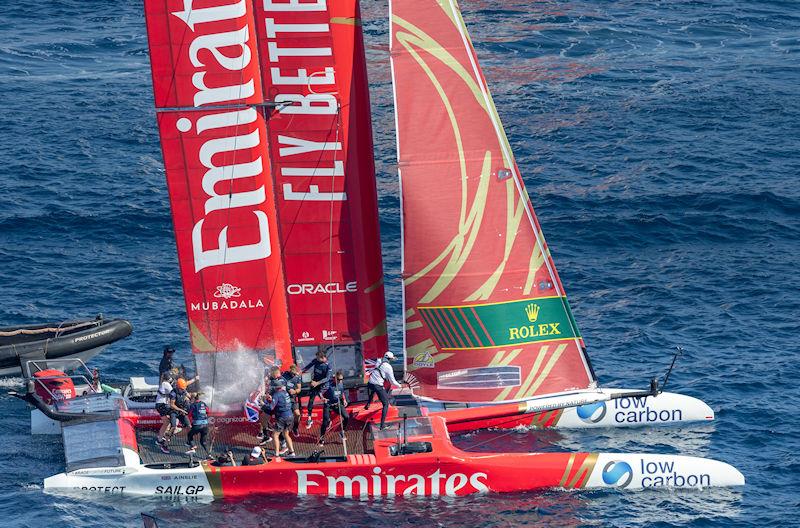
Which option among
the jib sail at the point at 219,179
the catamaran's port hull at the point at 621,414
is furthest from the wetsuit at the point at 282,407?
the catamaran's port hull at the point at 621,414

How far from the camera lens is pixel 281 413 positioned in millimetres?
34062

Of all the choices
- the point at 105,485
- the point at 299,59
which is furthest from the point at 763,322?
the point at 105,485

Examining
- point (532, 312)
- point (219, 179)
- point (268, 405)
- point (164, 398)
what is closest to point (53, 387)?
point (164, 398)

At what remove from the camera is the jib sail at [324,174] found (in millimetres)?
33469

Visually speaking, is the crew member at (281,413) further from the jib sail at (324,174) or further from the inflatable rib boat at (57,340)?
the inflatable rib boat at (57,340)

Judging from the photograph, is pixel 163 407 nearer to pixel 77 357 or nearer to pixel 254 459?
pixel 254 459

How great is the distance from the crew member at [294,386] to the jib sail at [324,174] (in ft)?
3.88

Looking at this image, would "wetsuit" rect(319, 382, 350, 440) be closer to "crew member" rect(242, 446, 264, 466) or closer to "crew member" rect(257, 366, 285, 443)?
"crew member" rect(257, 366, 285, 443)

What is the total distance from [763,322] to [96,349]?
22.5 m

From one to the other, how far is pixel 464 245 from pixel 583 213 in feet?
64.6

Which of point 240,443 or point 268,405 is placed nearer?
point 268,405

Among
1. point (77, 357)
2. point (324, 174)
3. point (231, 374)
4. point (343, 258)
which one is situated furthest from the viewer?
point (77, 357)

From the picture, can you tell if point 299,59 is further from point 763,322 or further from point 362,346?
point 763,322

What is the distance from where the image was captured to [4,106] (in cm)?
6369
